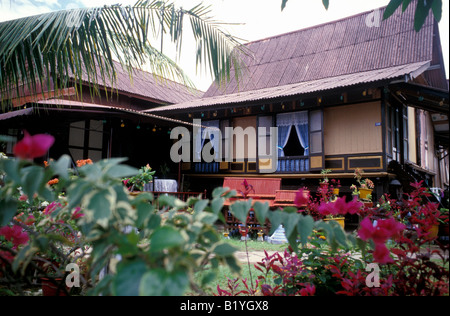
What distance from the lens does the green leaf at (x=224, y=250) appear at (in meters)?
0.96

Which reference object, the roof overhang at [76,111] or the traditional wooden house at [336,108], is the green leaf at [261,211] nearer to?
the traditional wooden house at [336,108]

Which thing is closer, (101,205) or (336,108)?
(101,205)

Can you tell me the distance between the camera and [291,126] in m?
10.4

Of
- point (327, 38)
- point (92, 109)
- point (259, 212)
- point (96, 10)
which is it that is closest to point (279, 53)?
point (327, 38)

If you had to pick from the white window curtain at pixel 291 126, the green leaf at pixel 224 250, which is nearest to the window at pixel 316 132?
the white window curtain at pixel 291 126

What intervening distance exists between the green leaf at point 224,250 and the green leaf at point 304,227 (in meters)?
0.26

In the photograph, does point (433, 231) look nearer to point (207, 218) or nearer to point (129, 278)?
point (207, 218)

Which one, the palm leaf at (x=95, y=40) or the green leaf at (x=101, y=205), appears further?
the palm leaf at (x=95, y=40)

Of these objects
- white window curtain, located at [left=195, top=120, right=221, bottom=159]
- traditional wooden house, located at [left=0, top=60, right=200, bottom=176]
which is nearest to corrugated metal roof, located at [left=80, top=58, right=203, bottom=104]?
traditional wooden house, located at [left=0, top=60, right=200, bottom=176]

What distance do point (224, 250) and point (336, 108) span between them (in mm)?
9531

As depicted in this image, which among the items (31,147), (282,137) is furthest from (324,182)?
(31,147)

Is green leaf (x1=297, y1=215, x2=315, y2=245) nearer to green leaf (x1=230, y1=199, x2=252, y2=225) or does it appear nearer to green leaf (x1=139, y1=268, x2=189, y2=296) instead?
green leaf (x1=230, y1=199, x2=252, y2=225)

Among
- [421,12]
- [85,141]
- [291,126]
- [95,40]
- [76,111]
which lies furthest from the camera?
[85,141]
